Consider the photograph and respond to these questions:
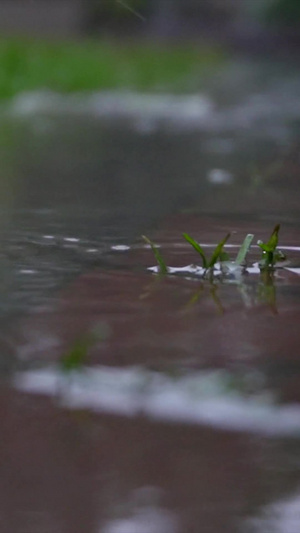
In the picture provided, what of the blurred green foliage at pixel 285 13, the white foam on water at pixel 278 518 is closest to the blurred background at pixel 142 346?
the white foam on water at pixel 278 518

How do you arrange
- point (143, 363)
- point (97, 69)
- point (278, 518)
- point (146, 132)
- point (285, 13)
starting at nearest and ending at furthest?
point (278, 518)
point (143, 363)
point (146, 132)
point (97, 69)
point (285, 13)

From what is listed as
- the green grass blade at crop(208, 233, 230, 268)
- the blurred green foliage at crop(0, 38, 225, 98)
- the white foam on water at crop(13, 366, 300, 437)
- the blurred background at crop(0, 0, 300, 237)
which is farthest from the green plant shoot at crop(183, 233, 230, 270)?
the blurred green foliage at crop(0, 38, 225, 98)

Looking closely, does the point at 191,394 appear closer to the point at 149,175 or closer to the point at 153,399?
the point at 153,399

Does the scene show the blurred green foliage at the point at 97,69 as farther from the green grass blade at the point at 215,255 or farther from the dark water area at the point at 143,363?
the green grass blade at the point at 215,255

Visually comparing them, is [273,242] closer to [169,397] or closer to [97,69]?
[169,397]

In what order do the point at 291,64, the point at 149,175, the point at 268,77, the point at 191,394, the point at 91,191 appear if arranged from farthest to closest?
the point at 291,64 < the point at 268,77 < the point at 149,175 < the point at 91,191 < the point at 191,394

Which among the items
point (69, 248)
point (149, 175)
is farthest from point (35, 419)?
point (149, 175)

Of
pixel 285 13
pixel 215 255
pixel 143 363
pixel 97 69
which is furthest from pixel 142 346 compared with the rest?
pixel 285 13
